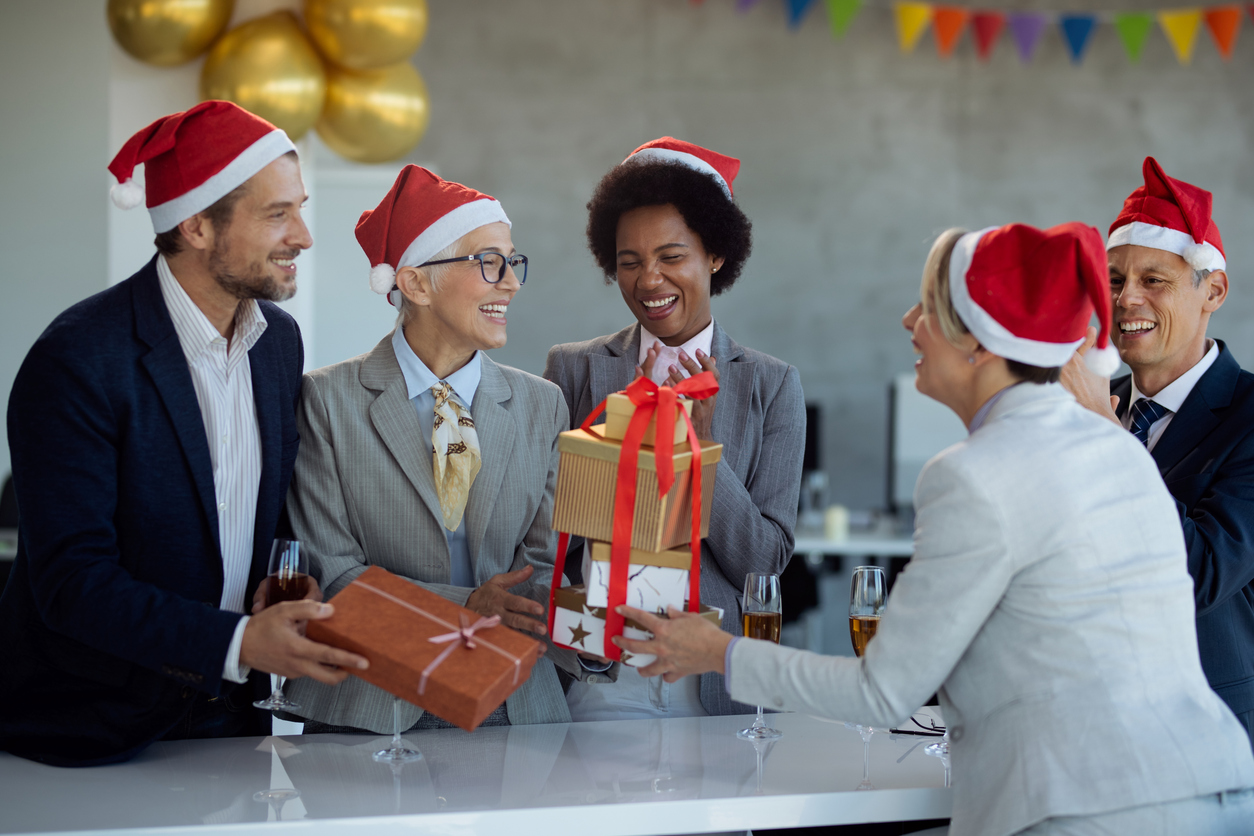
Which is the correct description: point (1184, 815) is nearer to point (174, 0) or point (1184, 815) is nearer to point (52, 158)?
point (174, 0)

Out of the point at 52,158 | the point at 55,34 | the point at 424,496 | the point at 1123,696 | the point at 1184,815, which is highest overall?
the point at 55,34

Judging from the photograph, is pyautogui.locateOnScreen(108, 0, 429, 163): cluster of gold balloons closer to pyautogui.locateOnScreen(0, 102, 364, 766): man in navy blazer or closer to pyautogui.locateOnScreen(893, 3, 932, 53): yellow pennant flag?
pyautogui.locateOnScreen(0, 102, 364, 766): man in navy blazer

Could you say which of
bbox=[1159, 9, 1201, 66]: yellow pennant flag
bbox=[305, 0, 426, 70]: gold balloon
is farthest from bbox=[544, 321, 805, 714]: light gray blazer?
bbox=[1159, 9, 1201, 66]: yellow pennant flag

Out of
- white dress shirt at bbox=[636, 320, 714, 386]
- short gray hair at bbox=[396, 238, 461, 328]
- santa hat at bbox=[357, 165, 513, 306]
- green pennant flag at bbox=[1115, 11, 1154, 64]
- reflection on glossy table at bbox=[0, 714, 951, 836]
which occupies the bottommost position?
reflection on glossy table at bbox=[0, 714, 951, 836]

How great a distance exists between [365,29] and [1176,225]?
111 inches

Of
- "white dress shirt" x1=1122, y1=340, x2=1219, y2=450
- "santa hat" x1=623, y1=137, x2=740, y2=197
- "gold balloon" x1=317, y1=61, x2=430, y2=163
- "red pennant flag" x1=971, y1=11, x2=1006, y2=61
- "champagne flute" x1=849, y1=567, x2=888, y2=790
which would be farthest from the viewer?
"red pennant flag" x1=971, y1=11, x2=1006, y2=61

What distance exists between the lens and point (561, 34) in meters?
7.02

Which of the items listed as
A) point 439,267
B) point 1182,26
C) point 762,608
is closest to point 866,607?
point 762,608

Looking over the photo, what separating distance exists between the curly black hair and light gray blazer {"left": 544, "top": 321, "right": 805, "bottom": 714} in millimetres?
247

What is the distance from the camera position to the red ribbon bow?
5.83ft

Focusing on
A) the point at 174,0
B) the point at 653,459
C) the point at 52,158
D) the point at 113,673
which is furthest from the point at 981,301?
the point at 52,158

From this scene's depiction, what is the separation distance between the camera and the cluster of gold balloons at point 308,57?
3752 mm

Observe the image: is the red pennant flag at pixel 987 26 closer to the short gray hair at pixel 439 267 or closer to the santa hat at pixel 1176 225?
the santa hat at pixel 1176 225

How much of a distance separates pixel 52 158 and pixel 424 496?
2800 mm
